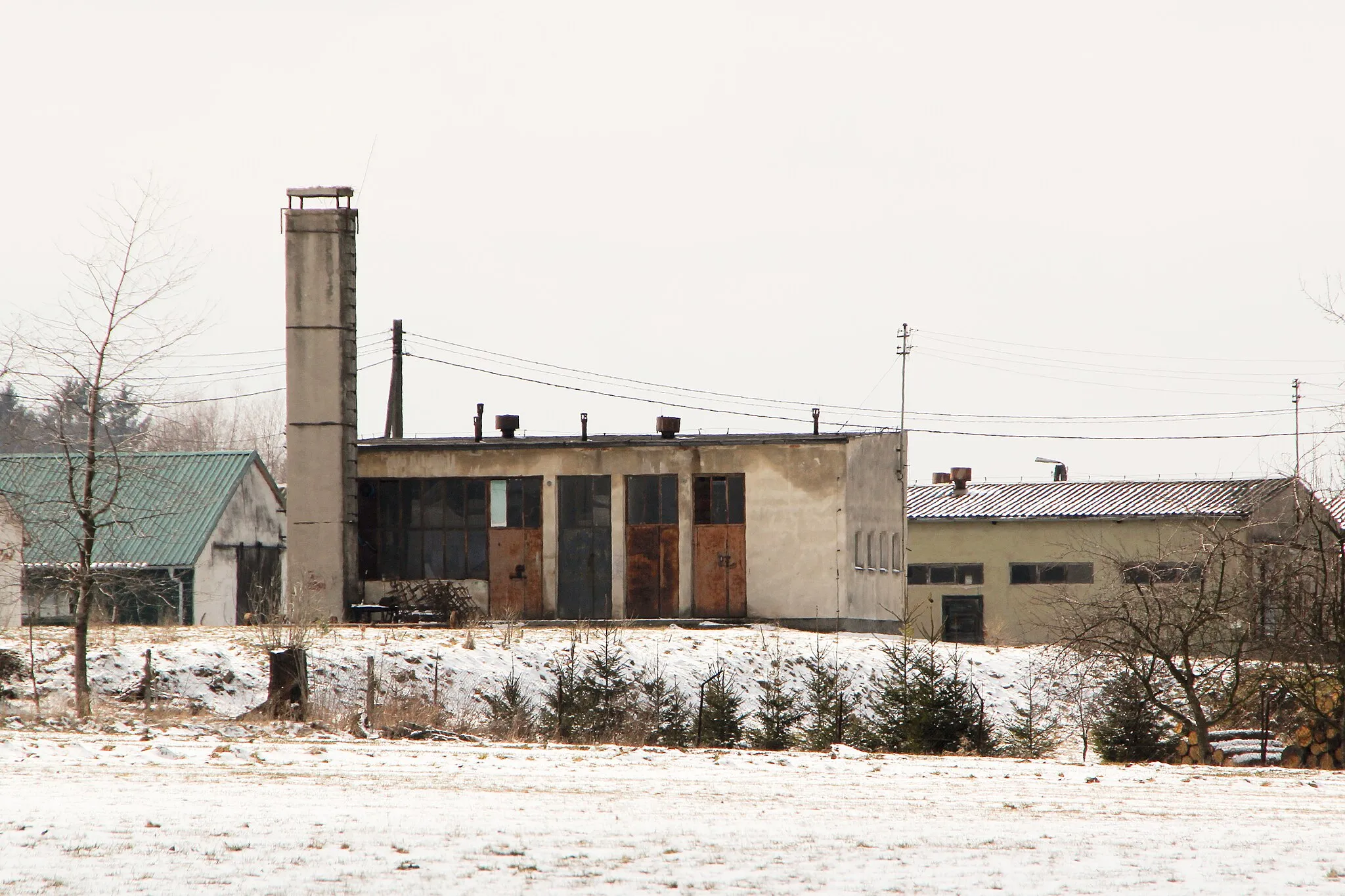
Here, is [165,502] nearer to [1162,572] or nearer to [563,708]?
[563,708]

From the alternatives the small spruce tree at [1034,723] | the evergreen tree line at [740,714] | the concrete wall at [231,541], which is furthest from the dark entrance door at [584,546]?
the evergreen tree line at [740,714]

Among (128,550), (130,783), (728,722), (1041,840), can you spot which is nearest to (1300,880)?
(1041,840)

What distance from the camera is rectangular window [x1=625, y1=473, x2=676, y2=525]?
126 feet

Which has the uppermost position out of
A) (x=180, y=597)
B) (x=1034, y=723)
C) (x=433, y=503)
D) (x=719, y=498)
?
(x=719, y=498)

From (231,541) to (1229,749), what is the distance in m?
28.7

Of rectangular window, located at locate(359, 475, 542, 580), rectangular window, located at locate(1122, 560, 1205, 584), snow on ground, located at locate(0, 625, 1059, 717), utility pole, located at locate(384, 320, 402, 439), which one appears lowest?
snow on ground, located at locate(0, 625, 1059, 717)

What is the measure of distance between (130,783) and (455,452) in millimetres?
25863

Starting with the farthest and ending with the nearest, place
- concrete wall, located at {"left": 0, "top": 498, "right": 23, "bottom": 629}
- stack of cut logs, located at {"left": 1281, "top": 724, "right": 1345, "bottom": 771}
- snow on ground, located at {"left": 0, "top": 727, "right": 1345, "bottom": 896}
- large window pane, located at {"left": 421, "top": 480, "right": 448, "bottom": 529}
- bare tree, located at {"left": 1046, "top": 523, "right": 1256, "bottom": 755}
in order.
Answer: large window pane, located at {"left": 421, "top": 480, "right": 448, "bottom": 529} < concrete wall, located at {"left": 0, "top": 498, "right": 23, "bottom": 629} < bare tree, located at {"left": 1046, "top": 523, "right": 1256, "bottom": 755} < stack of cut logs, located at {"left": 1281, "top": 724, "right": 1345, "bottom": 771} < snow on ground, located at {"left": 0, "top": 727, "right": 1345, "bottom": 896}

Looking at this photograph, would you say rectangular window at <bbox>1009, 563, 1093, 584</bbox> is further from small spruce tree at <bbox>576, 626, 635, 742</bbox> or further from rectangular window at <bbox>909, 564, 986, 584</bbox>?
small spruce tree at <bbox>576, 626, 635, 742</bbox>

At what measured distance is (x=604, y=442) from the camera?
3878 centimetres

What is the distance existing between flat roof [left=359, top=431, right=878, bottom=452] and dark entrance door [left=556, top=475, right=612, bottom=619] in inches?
36.3

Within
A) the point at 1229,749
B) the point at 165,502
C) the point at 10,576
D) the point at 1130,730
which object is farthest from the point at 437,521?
the point at 1229,749

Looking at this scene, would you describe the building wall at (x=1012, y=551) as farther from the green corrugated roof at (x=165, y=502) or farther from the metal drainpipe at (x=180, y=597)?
the metal drainpipe at (x=180, y=597)

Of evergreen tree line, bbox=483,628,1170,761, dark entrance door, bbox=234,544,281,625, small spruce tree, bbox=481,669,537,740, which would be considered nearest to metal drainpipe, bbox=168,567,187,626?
dark entrance door, bbox=234,544,281,625
